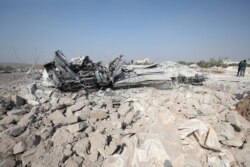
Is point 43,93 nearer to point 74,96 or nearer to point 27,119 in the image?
point 74,96

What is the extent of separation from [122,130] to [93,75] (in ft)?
8.03

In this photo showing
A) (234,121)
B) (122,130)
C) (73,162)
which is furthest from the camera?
(234,121)

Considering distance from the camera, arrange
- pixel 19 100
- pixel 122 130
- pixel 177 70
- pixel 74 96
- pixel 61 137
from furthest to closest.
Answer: pixel 177 70 < pixel 74 96 < pixel 19 100 < pixel 122 130 < pixel 61 137

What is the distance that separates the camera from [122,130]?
13.7 ft

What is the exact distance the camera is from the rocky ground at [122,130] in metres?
3.43

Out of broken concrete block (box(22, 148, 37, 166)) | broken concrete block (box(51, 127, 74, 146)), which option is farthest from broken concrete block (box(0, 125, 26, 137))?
broken concrete block (box(51, 127, 74, 146))

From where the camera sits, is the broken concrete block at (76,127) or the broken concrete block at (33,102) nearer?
the broken concrete block at (76,127)

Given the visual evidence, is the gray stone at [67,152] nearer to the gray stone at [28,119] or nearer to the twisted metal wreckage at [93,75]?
the gray stone at [28,119]

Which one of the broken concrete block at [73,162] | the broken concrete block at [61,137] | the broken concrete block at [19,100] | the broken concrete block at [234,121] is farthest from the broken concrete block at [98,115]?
the broken concrete block at [234,121]

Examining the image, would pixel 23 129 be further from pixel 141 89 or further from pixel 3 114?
pixel 141 89

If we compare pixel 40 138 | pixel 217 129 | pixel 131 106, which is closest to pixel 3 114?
pixel 40 138

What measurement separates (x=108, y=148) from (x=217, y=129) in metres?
2.73

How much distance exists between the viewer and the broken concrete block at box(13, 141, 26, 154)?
3.45 m

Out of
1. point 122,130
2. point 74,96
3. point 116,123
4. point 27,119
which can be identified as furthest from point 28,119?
point 122,130
